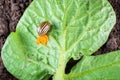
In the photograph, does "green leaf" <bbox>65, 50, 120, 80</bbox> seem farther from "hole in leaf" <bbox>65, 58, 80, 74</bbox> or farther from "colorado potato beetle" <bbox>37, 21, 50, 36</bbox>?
"colorado potato beetle" <bbox>37, 21, 50, 36</bbox>

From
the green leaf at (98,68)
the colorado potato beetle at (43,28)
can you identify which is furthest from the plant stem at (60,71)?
the colorado potato beetle at (43,28)

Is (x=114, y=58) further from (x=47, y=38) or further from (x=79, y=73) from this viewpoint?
(x=47, y=38)

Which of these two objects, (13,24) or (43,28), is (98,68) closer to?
(43,28)

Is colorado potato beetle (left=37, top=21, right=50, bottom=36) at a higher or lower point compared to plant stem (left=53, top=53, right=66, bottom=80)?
higher

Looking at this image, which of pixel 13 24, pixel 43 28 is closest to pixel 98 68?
pixel 43 28

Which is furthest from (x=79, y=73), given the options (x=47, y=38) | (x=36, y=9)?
(x=36, y=9)

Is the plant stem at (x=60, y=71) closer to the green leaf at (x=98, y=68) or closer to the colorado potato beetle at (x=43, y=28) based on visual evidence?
the green leaf at (x=98, y=68)

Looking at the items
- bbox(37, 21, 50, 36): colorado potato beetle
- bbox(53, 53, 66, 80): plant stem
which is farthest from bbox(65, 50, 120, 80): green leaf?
bbox(37, 21, 50, 36): colorado potato beetle
